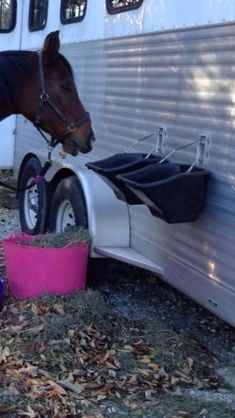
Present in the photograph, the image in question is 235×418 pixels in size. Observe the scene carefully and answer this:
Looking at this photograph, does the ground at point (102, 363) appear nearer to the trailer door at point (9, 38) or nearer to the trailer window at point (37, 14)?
the trailer window at point (37, 14)

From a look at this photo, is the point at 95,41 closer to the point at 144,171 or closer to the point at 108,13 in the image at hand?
the point at 108,13

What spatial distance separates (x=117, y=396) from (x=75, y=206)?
1730 mm

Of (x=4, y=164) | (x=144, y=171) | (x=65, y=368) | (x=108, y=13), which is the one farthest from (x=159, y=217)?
(x=4, y=164)

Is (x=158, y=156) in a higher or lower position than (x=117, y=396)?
higher

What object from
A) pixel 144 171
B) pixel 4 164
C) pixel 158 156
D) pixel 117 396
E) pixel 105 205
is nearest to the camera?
pixel 117 396

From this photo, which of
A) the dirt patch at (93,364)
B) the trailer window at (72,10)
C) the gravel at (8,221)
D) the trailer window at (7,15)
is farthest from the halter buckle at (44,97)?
the trailer window at (7,15)

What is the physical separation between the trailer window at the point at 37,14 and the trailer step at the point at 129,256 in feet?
8.62

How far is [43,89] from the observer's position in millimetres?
4289

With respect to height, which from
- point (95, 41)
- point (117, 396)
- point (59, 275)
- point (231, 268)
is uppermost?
point (95, 41)

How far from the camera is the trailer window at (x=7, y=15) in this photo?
746 cm

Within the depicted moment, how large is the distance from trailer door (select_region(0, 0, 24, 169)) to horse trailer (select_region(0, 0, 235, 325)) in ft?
4.12

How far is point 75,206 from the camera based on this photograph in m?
5.22

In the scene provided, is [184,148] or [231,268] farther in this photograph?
[184,148]

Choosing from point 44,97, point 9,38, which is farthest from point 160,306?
point 9,38
